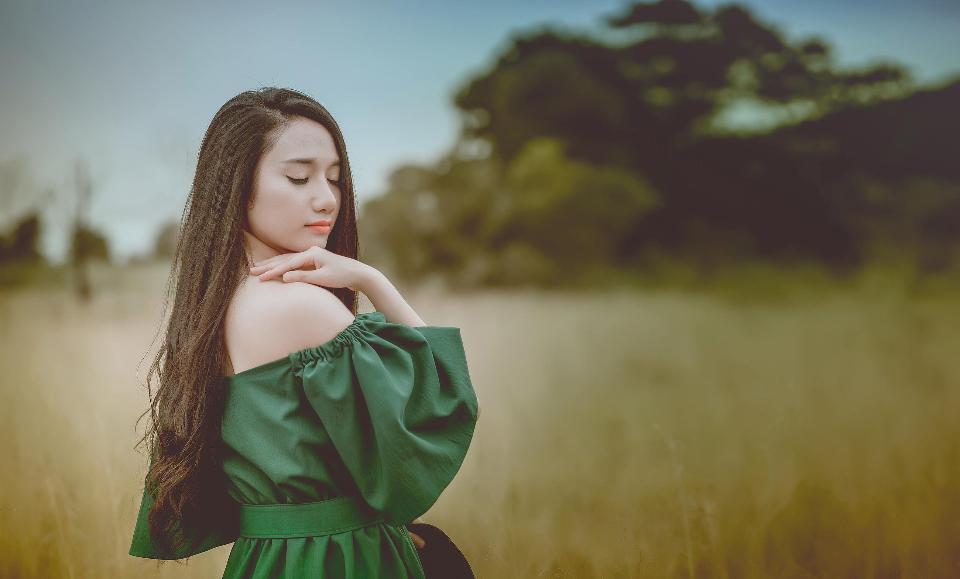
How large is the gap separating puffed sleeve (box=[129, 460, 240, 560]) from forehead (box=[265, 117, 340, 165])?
33.1 inches

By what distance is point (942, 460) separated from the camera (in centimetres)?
355

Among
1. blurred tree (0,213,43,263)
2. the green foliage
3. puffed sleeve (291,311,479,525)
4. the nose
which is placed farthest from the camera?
the green foliage

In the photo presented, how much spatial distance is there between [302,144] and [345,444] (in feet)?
2.28

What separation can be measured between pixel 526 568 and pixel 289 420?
1.34m

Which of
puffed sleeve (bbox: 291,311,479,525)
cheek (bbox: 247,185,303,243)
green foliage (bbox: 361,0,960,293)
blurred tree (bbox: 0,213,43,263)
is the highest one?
green foliage (bbox: 361,0,960,293)

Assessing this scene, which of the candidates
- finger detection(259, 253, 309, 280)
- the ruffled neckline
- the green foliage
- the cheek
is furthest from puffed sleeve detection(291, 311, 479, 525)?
the green foliage

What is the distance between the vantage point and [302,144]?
70.1 inches

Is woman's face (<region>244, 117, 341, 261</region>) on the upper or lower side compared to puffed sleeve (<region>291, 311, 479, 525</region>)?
upper

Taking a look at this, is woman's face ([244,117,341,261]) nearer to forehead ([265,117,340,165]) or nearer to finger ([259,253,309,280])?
forehead ([265,117,340,165])

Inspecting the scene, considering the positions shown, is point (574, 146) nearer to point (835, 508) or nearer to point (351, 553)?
point (835, 508)

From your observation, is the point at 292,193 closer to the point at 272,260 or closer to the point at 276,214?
the point at 276,214

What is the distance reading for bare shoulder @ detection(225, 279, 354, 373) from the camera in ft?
5.34

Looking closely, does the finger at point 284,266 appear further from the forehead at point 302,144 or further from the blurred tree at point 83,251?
the blurred tree at point 83,251

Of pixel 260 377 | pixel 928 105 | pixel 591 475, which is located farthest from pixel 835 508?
pixel 928 105
